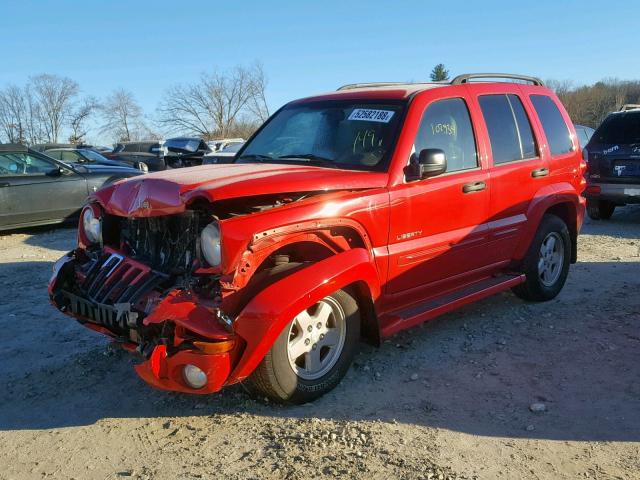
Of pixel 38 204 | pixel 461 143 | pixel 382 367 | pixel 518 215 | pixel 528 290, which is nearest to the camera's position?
pixel 382 367

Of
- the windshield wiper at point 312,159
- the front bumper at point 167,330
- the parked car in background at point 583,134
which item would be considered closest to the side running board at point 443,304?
the windshield wiper at point 312,159

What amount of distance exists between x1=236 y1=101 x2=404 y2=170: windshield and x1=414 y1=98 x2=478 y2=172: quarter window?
0.23m

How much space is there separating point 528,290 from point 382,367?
2.02 meters

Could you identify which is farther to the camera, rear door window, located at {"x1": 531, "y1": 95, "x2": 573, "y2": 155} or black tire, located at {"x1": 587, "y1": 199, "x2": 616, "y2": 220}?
black tire, located at {"x1": 587, "y1": 199, "x2": 616, "y2": 220}

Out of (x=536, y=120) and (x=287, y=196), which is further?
(x=536, y=120)

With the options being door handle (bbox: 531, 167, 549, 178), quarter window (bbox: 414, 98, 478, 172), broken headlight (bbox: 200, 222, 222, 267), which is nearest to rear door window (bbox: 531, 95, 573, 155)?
door handle (bbox: 531, 167, 549, 178)

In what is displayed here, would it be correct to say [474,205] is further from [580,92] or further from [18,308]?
[580,92]

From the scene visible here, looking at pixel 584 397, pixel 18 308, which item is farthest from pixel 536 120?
pixel 18 308

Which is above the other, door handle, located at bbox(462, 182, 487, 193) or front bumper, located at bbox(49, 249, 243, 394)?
door handle, located at bbox(462, 182, 487, 193)

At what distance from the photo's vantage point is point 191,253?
3531 mm

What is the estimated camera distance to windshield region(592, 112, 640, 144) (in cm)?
961

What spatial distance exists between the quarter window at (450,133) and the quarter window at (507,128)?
10.5 inches

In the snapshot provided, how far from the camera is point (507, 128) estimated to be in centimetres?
504

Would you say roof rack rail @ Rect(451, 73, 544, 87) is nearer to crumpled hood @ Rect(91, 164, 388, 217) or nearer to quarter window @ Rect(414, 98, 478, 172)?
quarter window @ Rect(414, 98, 478, 172)
